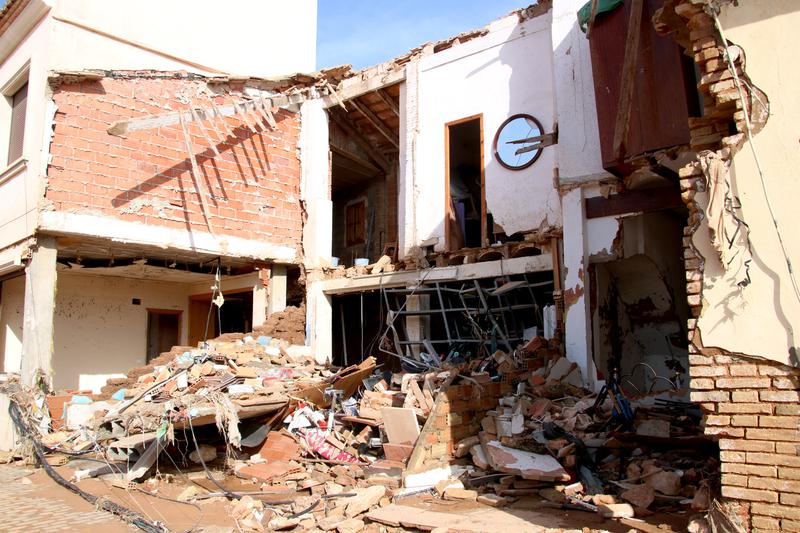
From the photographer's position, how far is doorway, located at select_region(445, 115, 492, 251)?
12.8 m

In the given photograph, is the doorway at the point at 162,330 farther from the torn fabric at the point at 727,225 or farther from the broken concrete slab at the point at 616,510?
the torn fabric at the point at 727,225

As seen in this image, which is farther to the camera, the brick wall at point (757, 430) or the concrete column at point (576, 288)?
the concrete column at point (576, 288)

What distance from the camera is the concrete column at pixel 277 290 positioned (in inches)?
581

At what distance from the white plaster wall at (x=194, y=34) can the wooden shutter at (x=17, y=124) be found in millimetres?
1835

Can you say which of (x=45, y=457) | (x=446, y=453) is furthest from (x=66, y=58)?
(x=446, y=453)

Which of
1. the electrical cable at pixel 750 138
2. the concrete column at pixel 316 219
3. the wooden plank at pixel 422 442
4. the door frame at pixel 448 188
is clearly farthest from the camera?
the concrete column at pixel 316 219

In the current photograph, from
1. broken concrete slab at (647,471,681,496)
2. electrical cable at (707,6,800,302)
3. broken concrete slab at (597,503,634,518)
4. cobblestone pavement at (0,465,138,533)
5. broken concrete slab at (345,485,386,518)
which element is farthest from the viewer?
broken concrete slab at (345,485,386,518)

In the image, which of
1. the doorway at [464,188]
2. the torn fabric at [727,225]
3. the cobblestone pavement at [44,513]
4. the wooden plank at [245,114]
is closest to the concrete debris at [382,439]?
the cobblestone pavement at [44,513]

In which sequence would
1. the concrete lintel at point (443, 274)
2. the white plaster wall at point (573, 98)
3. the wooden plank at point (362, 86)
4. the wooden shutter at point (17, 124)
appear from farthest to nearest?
1. the wooden plank at point (362, 86)
2. the wooden shutter at point (17, 124)
3. the concrete lintel at point (443, 274)
4. the white plaster wall at point (573, 98)

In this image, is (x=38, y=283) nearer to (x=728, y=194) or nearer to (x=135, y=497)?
(x=135, y=497)

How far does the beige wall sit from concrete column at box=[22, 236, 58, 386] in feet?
36.9

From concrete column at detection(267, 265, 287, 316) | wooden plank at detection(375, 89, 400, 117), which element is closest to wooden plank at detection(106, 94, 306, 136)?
wooden plank at detection(375, 89, 400, 117)

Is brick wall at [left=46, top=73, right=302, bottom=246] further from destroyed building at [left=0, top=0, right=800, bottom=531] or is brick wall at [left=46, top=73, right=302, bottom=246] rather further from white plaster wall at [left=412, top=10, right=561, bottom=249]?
white plaster wall at [left=412, top=10, right=561, bottom=249]

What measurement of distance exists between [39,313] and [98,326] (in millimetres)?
4483
